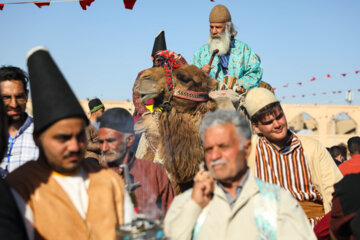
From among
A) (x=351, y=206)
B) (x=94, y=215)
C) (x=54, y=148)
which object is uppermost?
(x=54, y=148)

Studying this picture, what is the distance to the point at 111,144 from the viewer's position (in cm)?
412

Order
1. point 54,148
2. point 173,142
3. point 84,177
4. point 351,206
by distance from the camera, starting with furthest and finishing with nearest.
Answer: point 173,142 → point 351,206 → point 84,177 → point 54,148

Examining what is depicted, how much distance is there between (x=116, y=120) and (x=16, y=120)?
3.36 ft

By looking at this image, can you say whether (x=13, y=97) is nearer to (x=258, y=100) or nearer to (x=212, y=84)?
(x=212, y=84)

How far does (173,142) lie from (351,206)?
82.6 inches

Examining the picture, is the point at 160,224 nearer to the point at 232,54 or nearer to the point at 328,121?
the point at 232,54

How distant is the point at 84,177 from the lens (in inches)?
108

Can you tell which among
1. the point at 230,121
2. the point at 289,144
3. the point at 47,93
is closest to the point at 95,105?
the point at 289,144

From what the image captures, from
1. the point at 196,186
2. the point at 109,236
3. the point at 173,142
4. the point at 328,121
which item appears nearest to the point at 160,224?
the point at 109,236

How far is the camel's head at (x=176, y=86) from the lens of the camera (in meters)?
4.89

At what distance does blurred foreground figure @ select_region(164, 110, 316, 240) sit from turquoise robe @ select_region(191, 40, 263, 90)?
136 inches

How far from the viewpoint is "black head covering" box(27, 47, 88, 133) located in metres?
2.53

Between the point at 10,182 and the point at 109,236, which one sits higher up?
the point at 10,182

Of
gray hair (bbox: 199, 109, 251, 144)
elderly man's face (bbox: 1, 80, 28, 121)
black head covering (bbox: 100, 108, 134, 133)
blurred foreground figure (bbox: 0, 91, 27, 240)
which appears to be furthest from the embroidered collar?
blurred foreground figure (bbox: 0, 91, 27, 240)
